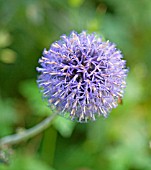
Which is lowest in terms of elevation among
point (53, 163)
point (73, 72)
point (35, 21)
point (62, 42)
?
point (53, 163)

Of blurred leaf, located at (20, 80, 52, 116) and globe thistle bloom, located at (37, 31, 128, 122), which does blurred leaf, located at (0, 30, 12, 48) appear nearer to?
blurred leaf, located at (20, 80, 52, 116)

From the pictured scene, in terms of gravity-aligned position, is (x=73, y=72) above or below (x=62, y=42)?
below

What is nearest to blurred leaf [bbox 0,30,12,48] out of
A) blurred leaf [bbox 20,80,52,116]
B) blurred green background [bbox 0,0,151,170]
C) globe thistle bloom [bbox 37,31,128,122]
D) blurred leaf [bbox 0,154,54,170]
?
blurred green background [bbox 0,0,151,170]

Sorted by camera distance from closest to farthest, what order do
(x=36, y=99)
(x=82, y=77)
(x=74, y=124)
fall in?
(x=82, y=77), (x=36, y=99), (x=74, y=124)

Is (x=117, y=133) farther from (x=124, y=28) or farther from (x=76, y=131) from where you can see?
(x=124, y=28)

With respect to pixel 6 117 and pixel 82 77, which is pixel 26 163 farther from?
pixel 82 77

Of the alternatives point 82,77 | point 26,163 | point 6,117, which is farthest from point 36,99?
point 82,77

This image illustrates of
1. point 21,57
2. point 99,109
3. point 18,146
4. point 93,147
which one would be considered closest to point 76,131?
point 93,147
